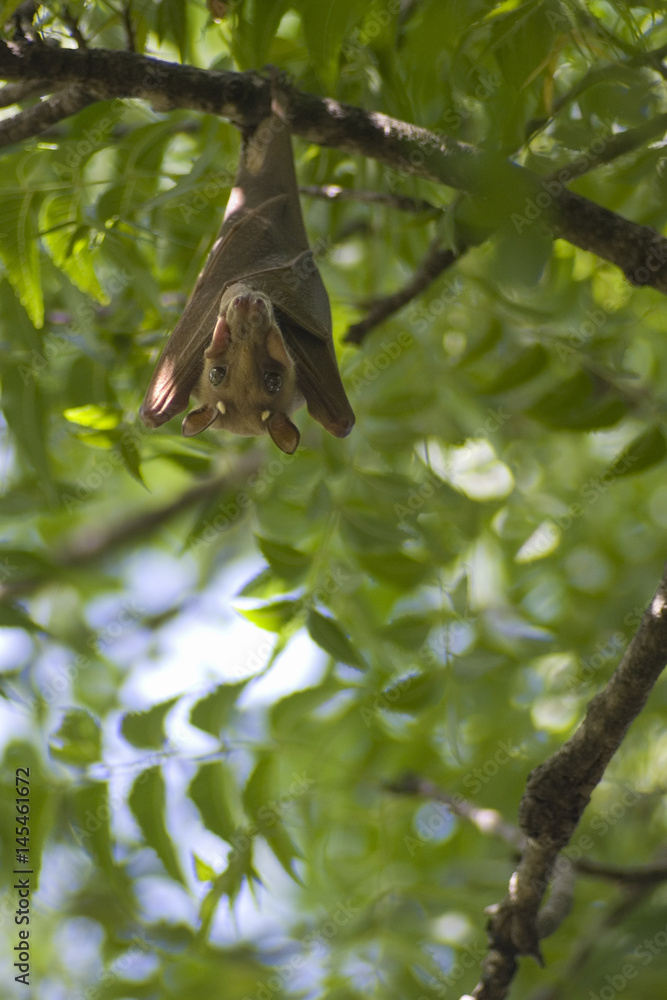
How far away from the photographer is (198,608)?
5926 millimetres

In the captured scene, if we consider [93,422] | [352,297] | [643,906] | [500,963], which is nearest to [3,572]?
[93,422]

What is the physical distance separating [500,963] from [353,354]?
7.73 feet

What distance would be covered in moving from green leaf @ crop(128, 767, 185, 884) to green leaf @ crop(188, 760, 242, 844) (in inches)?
5.1

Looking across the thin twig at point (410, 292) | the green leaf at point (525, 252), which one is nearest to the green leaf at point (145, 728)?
the thin twig at point (410, 292)

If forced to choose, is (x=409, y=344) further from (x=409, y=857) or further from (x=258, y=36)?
(x=409, y=857)

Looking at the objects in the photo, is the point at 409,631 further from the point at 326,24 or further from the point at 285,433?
the point at 326,24

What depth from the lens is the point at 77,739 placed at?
10.7 ft

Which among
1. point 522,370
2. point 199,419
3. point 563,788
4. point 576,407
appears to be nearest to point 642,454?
point 576,407

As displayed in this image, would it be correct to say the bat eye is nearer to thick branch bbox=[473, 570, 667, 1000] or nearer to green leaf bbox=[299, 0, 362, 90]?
green leaf bbox=[299, 0, 362, 90]

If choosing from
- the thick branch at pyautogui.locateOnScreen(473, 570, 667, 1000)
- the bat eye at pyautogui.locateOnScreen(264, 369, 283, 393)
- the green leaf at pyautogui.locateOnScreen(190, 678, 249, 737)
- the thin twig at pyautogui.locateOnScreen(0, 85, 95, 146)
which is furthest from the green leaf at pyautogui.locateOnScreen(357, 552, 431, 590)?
the thin twig at pyautogui.locateOnScreen(0, 85, 95, 146)

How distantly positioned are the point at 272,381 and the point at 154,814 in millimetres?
1699

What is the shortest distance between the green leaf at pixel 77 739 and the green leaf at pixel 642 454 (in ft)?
7.27

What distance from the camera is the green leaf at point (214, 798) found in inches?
118

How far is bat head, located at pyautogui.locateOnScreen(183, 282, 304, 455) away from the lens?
3061 millimetres
